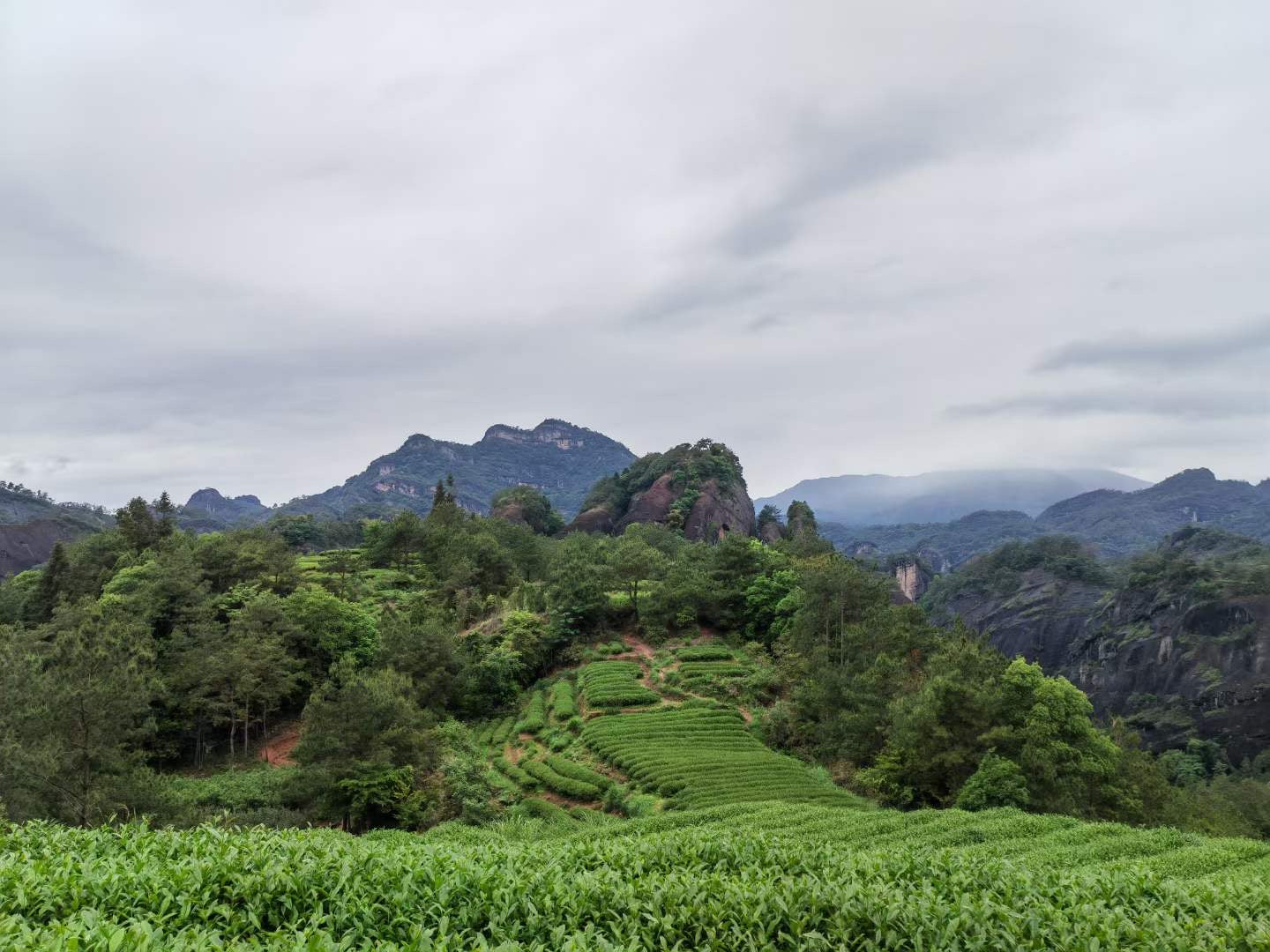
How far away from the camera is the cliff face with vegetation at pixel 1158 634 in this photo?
56.5 metres

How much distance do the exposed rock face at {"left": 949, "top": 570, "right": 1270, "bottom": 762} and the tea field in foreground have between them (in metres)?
46.0

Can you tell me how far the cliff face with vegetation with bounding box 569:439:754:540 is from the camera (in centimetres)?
8644

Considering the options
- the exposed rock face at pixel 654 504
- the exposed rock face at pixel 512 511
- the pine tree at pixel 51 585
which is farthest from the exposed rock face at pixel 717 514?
the pine tree at pixel 51 585

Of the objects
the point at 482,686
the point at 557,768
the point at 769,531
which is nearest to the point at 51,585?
the point at 482,686

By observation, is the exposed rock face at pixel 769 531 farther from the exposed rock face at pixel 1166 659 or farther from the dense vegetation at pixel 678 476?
the exposed rock face at pixel 1166 659

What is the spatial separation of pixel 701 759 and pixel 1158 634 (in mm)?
64573

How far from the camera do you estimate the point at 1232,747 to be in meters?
54.0

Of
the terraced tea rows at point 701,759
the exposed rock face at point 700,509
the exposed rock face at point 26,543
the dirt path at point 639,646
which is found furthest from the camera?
the exposed rock face at point 700,509

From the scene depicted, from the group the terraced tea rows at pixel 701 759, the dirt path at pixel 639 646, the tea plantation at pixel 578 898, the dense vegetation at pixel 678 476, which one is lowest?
the terraced tea rows at pixel 701 759

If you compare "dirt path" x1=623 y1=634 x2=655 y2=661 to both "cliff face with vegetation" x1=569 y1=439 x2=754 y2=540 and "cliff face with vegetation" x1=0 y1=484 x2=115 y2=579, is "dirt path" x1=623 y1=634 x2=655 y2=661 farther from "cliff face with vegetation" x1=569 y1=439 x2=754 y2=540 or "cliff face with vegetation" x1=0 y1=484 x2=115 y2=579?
"cliff face with vegetation" x1=0 y1=484 x2=115 y2=579

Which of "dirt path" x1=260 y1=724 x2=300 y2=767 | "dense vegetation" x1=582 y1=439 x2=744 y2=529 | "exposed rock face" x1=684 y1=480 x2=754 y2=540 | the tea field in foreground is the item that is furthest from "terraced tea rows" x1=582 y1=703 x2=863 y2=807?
"dense vegetation" x1=582 y1=439 x2=744 y2=529

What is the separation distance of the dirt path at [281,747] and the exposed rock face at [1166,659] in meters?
43.3

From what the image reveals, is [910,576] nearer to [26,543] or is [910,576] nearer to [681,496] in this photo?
[681,496]

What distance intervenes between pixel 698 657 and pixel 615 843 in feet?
97.5
